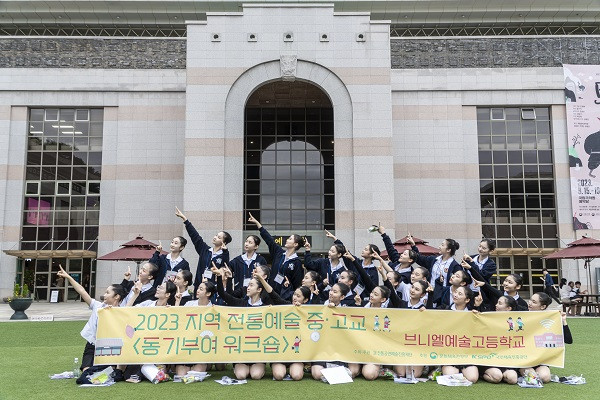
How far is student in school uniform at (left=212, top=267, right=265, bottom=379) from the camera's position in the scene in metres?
7.18

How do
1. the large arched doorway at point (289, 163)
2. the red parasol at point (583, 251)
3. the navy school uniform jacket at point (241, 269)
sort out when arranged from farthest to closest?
the large arched doorway at point (289, 163)
the red parasol at point (583, 251)
the navy school uniform jacket at point (241, 269)

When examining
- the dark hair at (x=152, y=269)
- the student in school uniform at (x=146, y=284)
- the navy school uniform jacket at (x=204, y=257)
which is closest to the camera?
the student in school uniform at (x=146, y=284)

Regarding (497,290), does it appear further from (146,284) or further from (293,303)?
(146,284)

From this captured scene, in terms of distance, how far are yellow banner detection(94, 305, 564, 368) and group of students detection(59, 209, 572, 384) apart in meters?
0.18

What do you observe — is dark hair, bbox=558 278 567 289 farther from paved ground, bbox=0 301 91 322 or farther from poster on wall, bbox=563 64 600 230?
paved ground, bbox=0 301 91 322

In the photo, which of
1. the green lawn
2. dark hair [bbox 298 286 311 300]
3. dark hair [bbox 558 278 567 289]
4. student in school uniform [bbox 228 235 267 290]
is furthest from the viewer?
dark hair [bbox 558 278 567 289]

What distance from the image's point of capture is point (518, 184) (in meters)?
25.8

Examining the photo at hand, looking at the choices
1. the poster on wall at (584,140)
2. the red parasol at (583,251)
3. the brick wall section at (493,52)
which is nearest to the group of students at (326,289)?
the red parasol at (583,251)

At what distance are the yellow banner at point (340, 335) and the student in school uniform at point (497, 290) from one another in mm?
500

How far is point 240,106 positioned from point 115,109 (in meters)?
8.40

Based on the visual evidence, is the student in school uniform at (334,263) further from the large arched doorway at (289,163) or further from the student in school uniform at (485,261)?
the large arched doorway at (289,163)

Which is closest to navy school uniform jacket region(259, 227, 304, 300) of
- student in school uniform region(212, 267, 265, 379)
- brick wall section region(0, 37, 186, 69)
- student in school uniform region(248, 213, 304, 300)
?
student in school uniform region(248, 213, 304, 300)

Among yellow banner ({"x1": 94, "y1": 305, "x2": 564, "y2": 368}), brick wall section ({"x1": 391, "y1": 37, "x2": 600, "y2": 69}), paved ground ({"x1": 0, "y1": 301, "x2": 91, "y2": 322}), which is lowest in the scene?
paved ground ({"x1": 0, "y1": 301, "x2": 91, "y2": 322})

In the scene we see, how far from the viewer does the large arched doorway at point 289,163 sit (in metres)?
26.1
